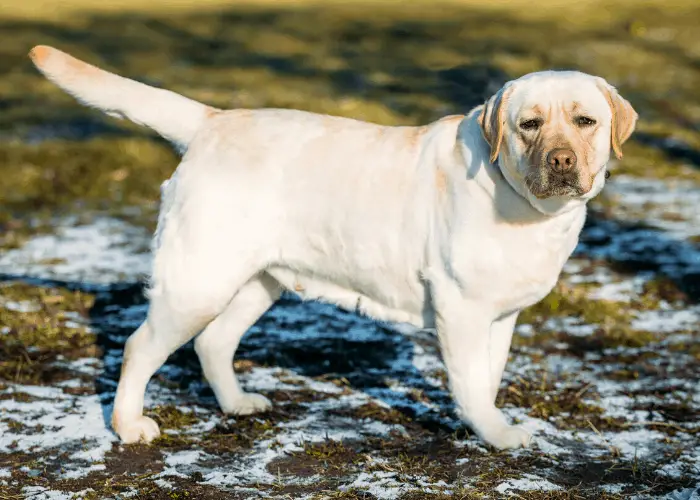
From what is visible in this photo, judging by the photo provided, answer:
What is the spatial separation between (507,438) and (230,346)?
1.55 m

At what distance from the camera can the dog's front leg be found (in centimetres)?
431

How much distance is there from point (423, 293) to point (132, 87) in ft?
5.78

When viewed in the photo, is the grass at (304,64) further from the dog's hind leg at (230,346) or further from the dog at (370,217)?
the dog at (370,217)

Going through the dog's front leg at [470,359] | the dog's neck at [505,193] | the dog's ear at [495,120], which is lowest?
the dog's front leg at [470,359]

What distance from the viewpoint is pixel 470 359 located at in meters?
4.34

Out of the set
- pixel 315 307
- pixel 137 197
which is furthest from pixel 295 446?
pixel 137 197

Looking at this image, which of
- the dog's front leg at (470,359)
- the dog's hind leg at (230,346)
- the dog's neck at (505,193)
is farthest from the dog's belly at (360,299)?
the dog's neck at (505,193)

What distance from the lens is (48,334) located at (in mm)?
6047

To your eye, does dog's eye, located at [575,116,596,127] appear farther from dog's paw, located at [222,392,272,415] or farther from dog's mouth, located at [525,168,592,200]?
dog's paw, located at [222,392,272,415]

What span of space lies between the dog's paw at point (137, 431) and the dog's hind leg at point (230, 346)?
1.66 feet

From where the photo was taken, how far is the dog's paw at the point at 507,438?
440 cm

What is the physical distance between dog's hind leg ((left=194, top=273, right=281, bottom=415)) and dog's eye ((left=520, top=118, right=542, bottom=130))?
1.67 meters

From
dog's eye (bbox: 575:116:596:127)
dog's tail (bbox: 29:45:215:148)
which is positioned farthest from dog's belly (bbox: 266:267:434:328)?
dog's eye (bbox: 575:116:596:127)

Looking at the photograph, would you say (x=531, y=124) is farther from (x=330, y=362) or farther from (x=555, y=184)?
(x=330, y=362)
